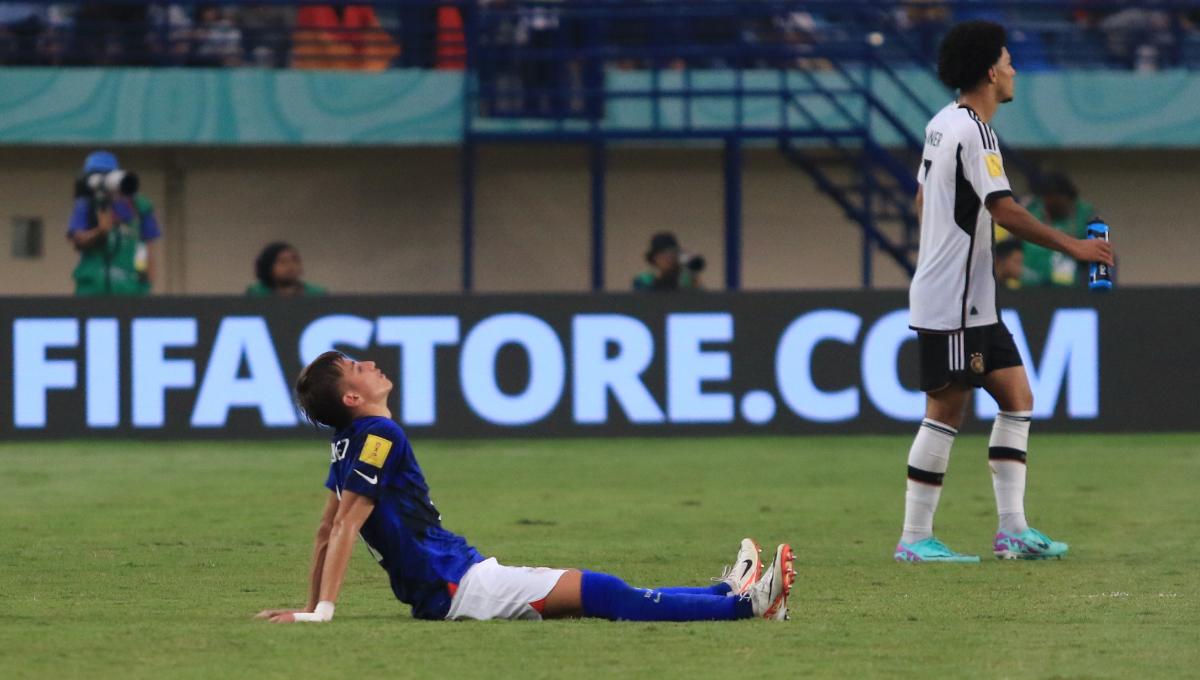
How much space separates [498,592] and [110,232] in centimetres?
1078

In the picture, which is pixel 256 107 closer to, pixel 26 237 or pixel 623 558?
pixel 26 237

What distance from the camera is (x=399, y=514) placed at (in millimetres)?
6312

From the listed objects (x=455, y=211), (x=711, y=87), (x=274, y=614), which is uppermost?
(x=711, y=87)

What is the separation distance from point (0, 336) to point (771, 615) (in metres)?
10.2

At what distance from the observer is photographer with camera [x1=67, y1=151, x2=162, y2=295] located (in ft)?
52.9

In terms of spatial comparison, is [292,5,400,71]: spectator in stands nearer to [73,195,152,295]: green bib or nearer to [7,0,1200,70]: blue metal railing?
[7,0,1200,70]: blue metal railing

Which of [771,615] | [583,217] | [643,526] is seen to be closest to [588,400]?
[643,526]

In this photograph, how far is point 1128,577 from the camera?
7.80 metres

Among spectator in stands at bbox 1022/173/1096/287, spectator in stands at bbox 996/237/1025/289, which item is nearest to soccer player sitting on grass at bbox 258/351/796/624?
spectator in stands at bbox 996/237/1025/289

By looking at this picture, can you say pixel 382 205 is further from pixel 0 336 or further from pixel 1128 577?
pixel 1128 577

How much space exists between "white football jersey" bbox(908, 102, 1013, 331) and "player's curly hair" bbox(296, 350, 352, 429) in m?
2.87

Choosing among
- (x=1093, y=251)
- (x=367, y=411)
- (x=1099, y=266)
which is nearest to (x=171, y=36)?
(x=1099, y=266)

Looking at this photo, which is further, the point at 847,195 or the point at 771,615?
the point at 847,195

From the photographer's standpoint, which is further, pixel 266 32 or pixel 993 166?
pixel 266 32
